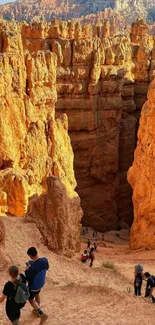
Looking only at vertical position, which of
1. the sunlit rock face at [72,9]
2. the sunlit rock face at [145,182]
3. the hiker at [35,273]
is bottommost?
the sunlit rock face at [145,182]

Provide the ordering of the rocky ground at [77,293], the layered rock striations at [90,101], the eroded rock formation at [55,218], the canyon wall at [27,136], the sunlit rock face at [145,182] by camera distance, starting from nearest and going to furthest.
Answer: the rocky ground at [77,293], the eroded rock formation at [55,218], the canyon wall at [27,136], the sunlit rock face at [145,182], the layered rock striations at [90,101]

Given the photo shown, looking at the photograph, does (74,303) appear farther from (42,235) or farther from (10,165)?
(10,165)

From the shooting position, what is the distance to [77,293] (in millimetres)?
8328

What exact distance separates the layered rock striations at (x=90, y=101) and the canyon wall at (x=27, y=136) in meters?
0.06

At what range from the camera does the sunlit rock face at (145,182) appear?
1681 centimetres

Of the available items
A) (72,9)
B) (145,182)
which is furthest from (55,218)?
(72,9)

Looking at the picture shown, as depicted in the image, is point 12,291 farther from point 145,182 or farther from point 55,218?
point 145,182

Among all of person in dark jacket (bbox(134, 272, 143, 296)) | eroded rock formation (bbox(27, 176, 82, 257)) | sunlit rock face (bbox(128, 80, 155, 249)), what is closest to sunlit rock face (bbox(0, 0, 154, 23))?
sunlit rock face (bbox(128, 80, 155, 249))

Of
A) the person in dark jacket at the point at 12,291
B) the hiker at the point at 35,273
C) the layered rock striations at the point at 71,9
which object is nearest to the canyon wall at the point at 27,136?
the hiker at the point at 35,273

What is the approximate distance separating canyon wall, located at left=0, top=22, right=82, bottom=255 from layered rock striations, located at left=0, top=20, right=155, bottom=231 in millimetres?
65

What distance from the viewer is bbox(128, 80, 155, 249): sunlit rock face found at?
1681 centimetres

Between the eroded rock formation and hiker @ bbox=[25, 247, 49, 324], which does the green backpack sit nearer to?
hiker @ bbox=[25, 247, 49, 324]

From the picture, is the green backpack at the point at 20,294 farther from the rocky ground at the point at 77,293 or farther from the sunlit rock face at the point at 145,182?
the sunlit rock face at the point at 145,182

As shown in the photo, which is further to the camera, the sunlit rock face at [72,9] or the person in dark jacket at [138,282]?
the sunlit rock face at [72,9]
